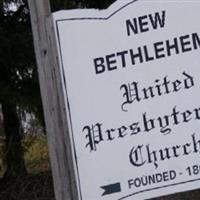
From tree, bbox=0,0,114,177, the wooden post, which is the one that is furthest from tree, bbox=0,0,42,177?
the wooden post

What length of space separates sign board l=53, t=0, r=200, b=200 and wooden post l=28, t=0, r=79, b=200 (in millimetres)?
65

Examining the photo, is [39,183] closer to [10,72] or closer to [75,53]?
[10,72]

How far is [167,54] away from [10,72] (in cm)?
358

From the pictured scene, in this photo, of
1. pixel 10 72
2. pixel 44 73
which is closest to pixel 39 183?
pixel 10 72

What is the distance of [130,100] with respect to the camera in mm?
3322

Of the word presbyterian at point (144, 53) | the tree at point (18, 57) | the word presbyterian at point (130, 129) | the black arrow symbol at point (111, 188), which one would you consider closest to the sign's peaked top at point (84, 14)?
the word presbyterian at point (144, 53)

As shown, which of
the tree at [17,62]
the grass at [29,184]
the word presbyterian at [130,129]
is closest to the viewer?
the word presbyterian at [130,129]

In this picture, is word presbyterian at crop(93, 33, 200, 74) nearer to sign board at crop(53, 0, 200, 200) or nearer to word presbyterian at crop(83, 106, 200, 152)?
sign board at crop(53, 0, 200, 200)

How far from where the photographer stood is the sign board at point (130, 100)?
3307 mm

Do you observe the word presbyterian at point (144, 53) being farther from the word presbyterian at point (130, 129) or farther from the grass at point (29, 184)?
the grass at point (29, 184)

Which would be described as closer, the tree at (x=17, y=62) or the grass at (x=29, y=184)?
the tree at (x=17, y=62)

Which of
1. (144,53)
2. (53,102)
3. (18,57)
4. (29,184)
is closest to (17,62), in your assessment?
(18,57)

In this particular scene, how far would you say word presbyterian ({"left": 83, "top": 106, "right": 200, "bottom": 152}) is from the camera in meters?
3.30

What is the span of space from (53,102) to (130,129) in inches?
17.6
